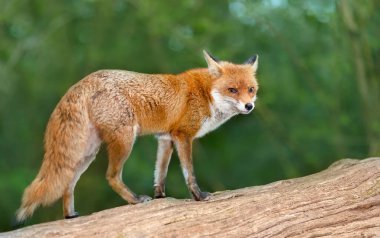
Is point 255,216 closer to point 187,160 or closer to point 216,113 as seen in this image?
point 187,160

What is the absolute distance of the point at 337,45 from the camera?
525 inches

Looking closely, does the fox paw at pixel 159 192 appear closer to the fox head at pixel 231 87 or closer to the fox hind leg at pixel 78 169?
the fox hind leg at pixel 78 169

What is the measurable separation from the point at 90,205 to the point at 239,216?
7.74 m

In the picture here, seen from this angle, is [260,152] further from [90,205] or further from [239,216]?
[239,216]

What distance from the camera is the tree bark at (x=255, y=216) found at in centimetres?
631

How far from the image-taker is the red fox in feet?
21.4

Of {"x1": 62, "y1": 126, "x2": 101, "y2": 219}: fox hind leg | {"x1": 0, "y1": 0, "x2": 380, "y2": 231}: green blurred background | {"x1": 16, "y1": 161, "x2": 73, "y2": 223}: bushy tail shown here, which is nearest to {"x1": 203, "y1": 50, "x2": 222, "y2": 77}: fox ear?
{"x1": 62, "y1": 126, "x2": 101, "y2": 219}: fox hind leg

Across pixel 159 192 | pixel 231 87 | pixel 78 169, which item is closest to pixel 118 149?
pixel 78 169

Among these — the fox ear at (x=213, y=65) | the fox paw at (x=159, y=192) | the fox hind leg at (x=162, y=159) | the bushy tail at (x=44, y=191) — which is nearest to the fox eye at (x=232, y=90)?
the fox ear at (x=213, y=65)

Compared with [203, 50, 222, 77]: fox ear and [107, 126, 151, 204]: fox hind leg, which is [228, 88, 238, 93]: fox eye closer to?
[203, 50, 222, 77]: fox ear

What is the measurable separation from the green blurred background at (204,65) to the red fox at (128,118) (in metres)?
4.76

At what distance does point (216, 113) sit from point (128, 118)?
102cm

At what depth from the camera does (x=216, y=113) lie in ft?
23.8

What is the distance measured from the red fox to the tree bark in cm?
33
